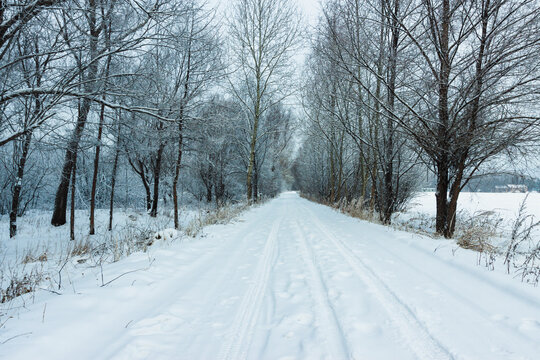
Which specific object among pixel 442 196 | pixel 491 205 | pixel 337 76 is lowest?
pixel 491 205

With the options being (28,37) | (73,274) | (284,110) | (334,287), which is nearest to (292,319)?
(334,287)

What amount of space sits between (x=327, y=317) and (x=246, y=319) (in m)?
0.73

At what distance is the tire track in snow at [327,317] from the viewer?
5.39 ft

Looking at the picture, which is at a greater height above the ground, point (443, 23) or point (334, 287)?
point (443, 23)

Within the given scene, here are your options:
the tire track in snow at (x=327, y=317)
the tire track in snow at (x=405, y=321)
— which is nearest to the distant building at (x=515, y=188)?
the tire track in snow at (x=405, y=321)

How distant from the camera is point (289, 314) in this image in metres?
2.15

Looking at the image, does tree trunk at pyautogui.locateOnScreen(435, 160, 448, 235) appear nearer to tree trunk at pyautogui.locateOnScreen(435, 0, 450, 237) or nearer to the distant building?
tree trunk at pyautogui.locateOnScreen(435, 0, 450, 237)

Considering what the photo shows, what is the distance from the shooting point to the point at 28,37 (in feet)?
13.9

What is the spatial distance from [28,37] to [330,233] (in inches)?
293

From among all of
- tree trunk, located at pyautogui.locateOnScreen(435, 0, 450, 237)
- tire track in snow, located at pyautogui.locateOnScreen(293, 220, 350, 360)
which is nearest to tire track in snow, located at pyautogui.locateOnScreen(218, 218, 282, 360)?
tire track in snow, located at pyautogui.locateOnScreen(293, 220, 350, 360)

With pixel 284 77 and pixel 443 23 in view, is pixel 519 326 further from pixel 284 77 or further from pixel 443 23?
pixel 284 77

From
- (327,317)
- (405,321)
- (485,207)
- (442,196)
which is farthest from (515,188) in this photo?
(327,317)

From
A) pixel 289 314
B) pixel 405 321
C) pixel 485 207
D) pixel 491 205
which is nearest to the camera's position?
pixel 405 321

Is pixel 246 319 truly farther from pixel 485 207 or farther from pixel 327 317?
pixel 485 207
